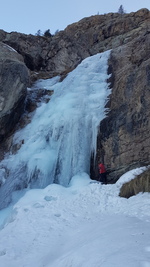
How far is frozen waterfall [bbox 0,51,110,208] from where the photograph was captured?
1234 centimetres

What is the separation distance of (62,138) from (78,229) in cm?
633

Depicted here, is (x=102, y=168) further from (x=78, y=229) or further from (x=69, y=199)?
(x=78, y=229)

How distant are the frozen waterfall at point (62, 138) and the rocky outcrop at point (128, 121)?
24.8 inches

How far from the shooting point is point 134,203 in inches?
318

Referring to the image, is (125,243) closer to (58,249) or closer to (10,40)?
(58,249)

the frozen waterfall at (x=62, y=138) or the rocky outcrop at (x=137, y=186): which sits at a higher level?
the frozen waterfall at (x=62, y=138)

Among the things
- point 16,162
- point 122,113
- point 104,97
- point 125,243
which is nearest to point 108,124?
point 122,113

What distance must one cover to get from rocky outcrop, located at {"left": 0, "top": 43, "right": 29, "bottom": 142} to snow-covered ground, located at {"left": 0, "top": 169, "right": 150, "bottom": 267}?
5.42 m

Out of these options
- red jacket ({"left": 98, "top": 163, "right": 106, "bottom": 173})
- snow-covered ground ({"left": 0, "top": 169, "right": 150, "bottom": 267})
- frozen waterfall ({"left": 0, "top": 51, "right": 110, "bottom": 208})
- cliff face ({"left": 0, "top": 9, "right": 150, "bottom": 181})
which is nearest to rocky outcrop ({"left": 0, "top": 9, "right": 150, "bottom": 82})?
cliff face ({"left": 0, "top": 9, "right": 150, "bottom": 181})

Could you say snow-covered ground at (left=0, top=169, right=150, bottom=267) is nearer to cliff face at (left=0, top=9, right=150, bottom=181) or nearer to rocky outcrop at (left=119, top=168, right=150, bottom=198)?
rocky outcrop at (left=119, top=168, right=150, bottom=198)

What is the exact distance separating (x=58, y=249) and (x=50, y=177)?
19.6ft

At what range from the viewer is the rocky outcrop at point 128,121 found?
11.2 metres

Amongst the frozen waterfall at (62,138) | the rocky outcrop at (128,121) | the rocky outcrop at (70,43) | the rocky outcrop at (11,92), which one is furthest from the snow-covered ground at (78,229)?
the rocky outcrop at (70,43)

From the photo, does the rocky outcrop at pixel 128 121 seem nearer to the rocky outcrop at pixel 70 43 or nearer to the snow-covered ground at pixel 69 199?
the snow-covered ground at pixel 69 199
